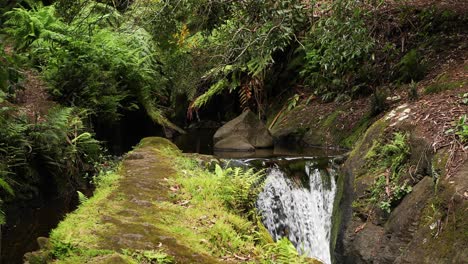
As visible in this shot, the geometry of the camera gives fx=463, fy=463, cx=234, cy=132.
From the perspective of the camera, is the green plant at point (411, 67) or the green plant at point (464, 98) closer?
the green plant at point (464, 98)

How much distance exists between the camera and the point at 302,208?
7898 millimetres

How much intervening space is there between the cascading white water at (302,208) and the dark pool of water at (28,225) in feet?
10.1

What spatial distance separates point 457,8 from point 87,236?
10.1m

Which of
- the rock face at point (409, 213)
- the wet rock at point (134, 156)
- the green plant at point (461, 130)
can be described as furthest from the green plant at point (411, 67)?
the wet rock at point (134, 156)

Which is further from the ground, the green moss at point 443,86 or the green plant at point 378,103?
the green moss at point 443,86

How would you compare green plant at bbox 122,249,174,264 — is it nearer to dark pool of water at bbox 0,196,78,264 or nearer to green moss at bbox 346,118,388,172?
dark pool of water at bbox 0,196,78,264

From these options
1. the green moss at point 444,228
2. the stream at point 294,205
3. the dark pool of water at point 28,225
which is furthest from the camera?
the stream at point 294,205

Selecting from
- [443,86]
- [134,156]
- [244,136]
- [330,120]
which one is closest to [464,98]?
[443,86]

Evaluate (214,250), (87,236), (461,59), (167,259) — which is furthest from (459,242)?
(461,59)

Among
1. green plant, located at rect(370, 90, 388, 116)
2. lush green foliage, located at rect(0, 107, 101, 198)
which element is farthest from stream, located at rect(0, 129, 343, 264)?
green plant, located at rect(370, 90, 388, 116)

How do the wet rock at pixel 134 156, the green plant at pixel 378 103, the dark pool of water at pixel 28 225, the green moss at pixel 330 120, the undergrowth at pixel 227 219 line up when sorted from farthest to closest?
the green moss at pixel 330 120 → the green plant at pixel 378 103 → the wet rock at pixel 134 156 → the dark pool of water at pixel 28 225 → the undergrowth at pixel 227 219

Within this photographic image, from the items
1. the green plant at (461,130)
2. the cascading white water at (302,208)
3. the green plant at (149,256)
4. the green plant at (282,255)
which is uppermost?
the green plant at (461,130)

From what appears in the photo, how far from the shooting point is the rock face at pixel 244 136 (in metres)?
11.8

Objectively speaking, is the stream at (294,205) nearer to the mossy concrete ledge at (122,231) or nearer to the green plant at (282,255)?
the mossy concrete ledge at (122,231)
